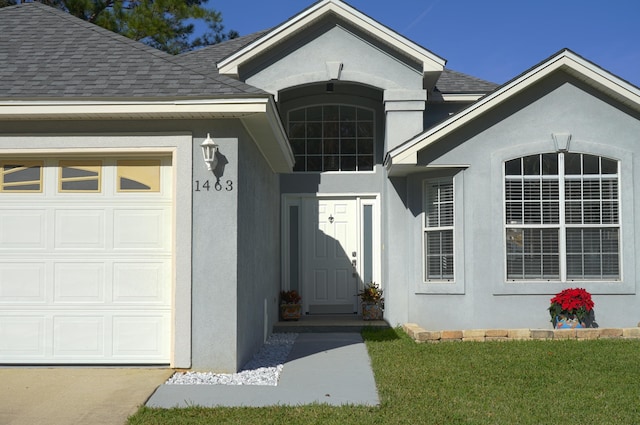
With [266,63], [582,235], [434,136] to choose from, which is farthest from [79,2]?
[582,235]

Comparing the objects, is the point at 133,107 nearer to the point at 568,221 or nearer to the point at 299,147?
the point at 299,147

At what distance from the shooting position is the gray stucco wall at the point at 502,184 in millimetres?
11359

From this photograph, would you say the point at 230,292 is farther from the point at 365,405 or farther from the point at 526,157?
the point at 526,157

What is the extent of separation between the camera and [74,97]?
7.70 m

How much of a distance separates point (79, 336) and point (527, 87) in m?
7.62

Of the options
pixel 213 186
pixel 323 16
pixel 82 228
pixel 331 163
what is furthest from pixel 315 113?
pixel 82 228

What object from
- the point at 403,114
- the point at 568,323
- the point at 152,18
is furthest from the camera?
the point at 152,18

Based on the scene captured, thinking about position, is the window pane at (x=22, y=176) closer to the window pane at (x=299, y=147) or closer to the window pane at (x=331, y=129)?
the window pane at (x=299, y=147)

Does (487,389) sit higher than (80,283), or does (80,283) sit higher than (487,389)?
(80,283)

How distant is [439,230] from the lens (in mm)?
12008

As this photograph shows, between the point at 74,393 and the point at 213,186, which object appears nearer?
the point at 74,393

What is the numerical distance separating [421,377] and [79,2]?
1898cm

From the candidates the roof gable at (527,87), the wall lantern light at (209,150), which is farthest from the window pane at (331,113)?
the wall lantern light at (209,150)

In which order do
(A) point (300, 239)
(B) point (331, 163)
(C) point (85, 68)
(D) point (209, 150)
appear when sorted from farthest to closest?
(B) point (331, 163) < (A) point (300, 239) < (C) point (85, 68) < (D) point (209, 150)
